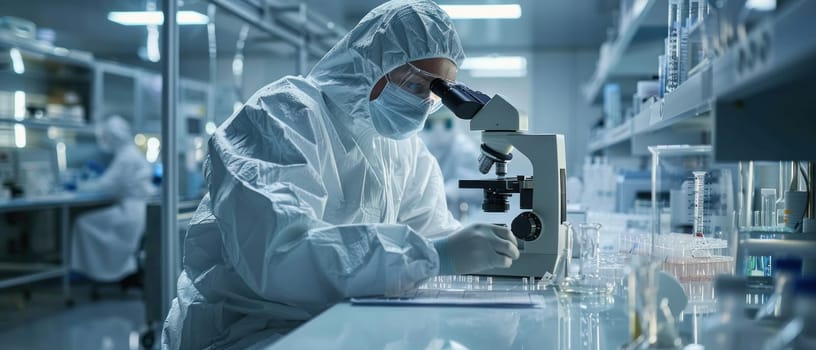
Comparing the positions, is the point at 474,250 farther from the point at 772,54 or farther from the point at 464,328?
the point at 772,54

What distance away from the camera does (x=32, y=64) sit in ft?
26.2

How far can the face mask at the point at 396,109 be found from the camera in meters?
1.76

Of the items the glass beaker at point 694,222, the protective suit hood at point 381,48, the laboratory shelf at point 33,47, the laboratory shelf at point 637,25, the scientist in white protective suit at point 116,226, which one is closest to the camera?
the glass beaker at point 694,222

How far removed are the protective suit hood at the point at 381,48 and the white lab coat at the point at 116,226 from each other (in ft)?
14.7

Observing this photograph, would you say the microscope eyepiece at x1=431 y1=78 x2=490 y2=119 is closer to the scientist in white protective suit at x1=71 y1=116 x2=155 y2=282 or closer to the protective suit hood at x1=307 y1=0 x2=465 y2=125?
the protective suit hood at x1=307 y1=0 x2=465 y2=125

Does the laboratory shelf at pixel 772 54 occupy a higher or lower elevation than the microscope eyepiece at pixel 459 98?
lower

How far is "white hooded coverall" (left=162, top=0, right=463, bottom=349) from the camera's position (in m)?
1.39

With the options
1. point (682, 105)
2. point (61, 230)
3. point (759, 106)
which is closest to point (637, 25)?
point (682, 105)

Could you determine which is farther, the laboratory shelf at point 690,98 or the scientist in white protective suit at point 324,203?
the scientist in white protective suit at point 324,203

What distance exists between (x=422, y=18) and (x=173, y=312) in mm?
976

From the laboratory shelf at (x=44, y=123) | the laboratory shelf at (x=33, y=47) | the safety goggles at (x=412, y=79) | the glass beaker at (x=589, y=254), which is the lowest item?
the glass beaker at (x=589, y=254)

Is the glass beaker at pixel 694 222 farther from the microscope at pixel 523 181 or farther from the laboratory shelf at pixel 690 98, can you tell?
the microscope at pixel 523 181

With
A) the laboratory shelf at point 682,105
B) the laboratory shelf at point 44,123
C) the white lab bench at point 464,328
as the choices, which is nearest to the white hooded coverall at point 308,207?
the white lab bench at point 464,328

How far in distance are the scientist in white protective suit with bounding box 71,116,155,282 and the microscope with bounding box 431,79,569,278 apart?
4.69 meters
